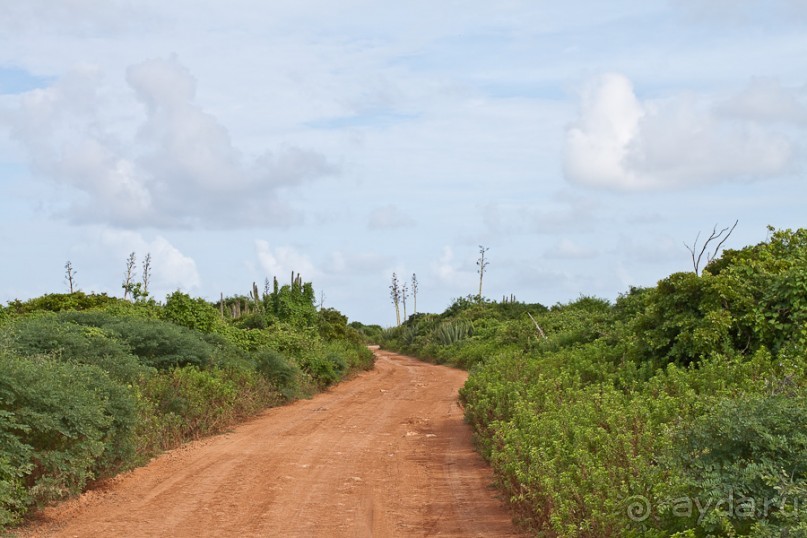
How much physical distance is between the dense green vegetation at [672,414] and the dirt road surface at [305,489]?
0.62 m

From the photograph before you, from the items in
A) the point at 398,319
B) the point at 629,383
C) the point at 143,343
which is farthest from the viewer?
the point at 398,319

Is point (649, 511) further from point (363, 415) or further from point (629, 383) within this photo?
point (363, 415)

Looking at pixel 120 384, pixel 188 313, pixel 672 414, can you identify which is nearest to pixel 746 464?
pixel 672 414

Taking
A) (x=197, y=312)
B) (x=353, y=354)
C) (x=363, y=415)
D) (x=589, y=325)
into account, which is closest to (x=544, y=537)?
(x=363, y=415)

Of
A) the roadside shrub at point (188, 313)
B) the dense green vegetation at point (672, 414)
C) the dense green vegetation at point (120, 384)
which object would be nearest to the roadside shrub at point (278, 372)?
the dense green vegetation at point (120, 384)

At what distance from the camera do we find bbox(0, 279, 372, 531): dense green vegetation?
31.0 feet

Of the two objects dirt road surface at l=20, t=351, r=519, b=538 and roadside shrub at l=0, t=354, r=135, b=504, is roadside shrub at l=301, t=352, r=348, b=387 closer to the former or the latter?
dirt road surface at l=20, t=351, r=519, b=538

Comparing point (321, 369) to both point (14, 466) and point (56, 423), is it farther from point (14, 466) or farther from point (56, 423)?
point (14, 466)

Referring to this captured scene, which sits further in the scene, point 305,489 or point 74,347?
point 74,347

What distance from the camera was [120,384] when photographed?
12.1 m

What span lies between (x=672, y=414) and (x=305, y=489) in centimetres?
462

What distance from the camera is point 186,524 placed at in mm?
Answer: 9227

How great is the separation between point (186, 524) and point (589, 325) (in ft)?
49.0

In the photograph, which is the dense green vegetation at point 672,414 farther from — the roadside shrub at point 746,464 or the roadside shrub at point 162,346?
the roadside shrub at point 162,346
